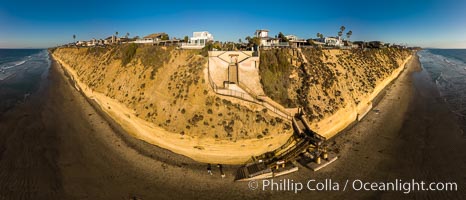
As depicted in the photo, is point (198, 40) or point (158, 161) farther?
point (198, 40)

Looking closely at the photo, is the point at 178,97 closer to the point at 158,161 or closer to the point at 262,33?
the point at 158,161

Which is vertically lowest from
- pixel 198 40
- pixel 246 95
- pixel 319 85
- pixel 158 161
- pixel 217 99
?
pixel 158 161

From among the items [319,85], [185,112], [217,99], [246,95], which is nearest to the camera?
[185,112]

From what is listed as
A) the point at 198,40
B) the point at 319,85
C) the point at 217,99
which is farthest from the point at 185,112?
the point at 319,85

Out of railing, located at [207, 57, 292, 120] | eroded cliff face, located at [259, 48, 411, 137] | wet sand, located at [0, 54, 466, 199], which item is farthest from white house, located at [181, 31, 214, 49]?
wet sand, located at [0, 54, 466, 199]

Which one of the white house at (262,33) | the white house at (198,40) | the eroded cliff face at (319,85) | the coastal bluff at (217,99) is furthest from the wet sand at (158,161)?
the white house at (262,33)

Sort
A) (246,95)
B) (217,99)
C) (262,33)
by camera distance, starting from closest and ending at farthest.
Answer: (217,99) → (246,95) → (262,33)
